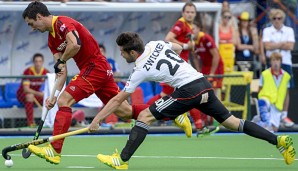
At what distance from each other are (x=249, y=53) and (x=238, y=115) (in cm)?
255

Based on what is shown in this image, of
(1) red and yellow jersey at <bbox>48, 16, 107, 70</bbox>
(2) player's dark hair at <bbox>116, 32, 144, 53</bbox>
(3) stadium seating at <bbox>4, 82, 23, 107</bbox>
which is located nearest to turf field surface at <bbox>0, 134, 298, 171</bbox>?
(1) red and yellow jersey at <bbox>48, 16, 107, 70</bbox>

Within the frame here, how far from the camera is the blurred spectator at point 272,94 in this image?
53.7 feet

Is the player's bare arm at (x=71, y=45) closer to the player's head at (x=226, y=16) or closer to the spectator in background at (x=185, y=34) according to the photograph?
the spectator in background at (x=185, y=34)

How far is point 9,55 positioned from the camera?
18250 millimetres

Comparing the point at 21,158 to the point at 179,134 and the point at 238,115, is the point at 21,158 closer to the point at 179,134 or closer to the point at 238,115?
the point at 179,134

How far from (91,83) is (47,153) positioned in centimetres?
107

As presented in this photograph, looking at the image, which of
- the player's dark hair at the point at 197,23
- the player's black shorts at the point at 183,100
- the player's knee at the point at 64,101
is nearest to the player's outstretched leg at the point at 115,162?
the player's black shorts at the point at 183,100

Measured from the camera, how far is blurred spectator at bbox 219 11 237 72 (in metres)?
18.7

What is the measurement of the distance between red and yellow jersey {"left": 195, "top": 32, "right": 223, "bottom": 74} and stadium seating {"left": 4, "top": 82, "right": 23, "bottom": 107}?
3.12m

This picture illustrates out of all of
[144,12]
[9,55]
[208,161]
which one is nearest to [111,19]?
[144,12]

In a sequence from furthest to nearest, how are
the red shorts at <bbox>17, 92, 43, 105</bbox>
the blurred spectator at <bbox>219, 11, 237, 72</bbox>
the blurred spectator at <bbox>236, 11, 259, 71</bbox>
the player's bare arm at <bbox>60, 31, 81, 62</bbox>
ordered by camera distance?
1. the blurred spectator at <bbox>236, 11, 259, 71</bbox>
2. the blurred spectator at <bbox>219, 11, 237, 72</bbox>
3. the red shorts at <bbox>17, 92, 43, 105</bbox>
4. the player's bare arm at <bbox>60, 31, 81, 62</bbox>

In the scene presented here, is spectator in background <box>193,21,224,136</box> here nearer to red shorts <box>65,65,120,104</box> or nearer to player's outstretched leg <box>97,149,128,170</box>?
red shorts <box>65,65,120,104</box>

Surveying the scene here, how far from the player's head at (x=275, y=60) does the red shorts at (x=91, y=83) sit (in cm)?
520

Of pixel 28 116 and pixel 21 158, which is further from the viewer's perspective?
pixel 28 116
